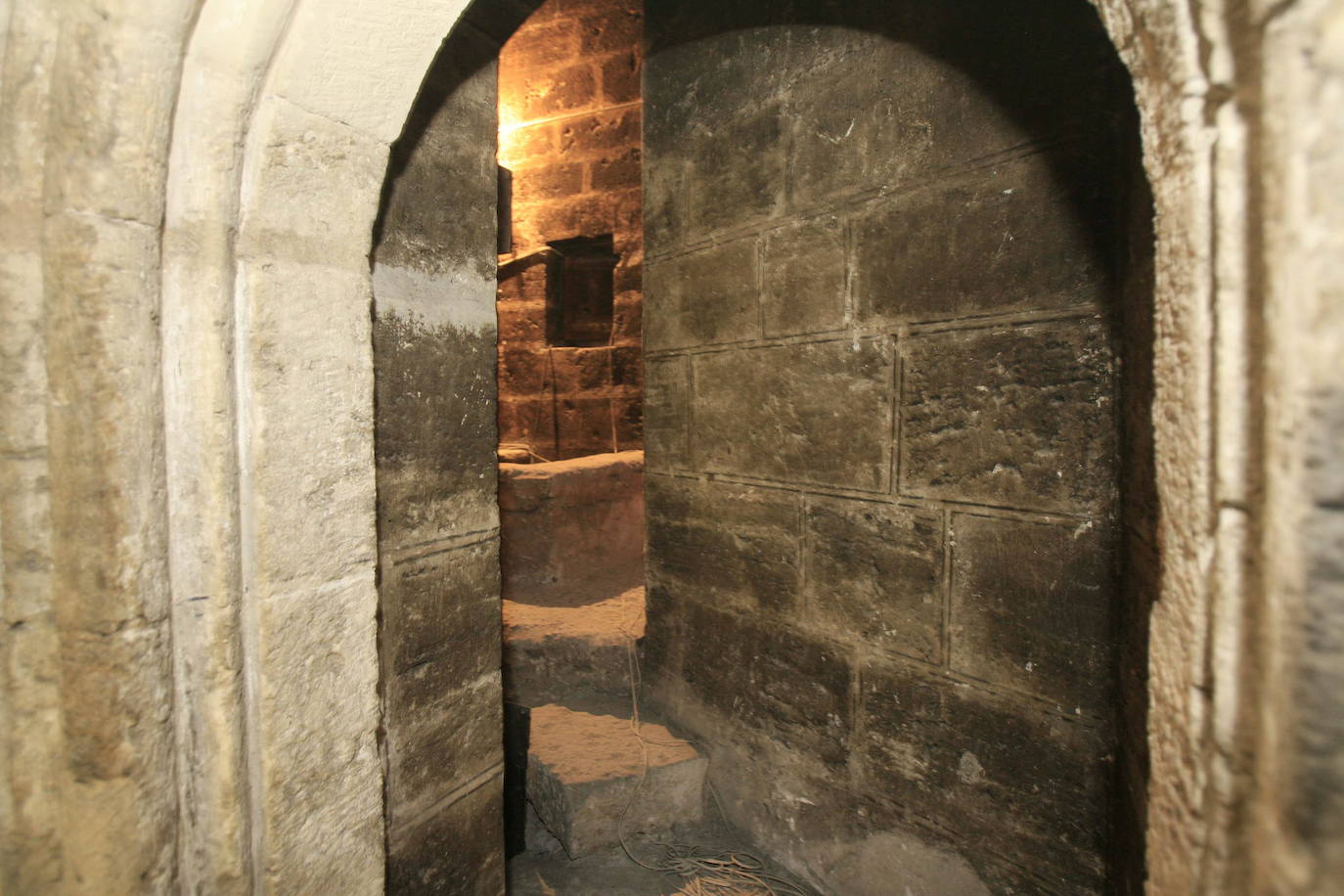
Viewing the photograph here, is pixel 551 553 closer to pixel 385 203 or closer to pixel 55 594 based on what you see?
pixel 385 203

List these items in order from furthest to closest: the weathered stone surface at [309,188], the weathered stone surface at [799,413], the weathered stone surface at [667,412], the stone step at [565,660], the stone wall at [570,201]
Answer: the stone wall at [570,201] → the stone step at [565,660] → the weathered stone surface at [667,412] → the weathered stone surface at [799,413] → the weathered stone surface at [309,188]

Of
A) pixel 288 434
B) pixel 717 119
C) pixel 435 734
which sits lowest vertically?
pixel 435 734

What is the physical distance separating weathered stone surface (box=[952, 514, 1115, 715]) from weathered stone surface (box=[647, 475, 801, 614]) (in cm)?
57

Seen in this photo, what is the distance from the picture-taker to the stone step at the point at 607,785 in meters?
2.22

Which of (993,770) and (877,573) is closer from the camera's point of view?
(993,770)

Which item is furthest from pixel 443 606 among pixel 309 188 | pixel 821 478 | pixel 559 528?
pixel 559 528

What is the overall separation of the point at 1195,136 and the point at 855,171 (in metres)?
1.46

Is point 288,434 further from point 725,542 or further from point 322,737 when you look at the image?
point 725,542

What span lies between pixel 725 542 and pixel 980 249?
50.0 inches

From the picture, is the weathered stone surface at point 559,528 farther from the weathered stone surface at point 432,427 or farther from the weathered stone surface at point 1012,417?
the weathered stone surface at point 1012,417

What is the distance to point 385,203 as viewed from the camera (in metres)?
1.24

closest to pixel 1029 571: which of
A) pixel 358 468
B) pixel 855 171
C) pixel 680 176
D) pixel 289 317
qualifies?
pixel 855 171

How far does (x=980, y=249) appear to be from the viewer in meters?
1.63

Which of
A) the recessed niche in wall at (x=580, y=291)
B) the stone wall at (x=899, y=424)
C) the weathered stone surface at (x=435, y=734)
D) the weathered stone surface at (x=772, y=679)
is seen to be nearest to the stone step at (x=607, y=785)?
the stone wall at (x=899, y=424)
